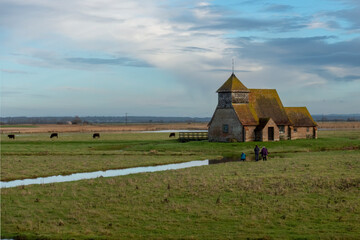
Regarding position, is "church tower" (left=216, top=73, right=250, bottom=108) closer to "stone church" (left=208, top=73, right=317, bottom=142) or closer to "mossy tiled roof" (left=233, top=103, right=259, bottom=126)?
"stone church" (left=208, top=73, right=317, bottom=142)

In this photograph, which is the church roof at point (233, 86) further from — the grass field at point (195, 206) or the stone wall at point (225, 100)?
the grass field at point (195, 206)

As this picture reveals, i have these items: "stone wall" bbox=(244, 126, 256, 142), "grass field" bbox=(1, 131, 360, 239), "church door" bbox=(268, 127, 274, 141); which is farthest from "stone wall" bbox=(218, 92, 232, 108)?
"grass field" bbox=(1, 131, 360, 239)

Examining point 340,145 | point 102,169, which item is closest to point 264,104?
point 340,145

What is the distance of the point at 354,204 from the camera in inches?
779

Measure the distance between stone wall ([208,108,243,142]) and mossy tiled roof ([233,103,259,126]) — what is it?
608 millimetres

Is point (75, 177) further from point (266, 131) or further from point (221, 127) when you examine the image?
point (266, 131)

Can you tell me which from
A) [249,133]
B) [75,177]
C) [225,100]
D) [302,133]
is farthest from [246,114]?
[75,177]

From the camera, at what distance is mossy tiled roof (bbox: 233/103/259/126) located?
59.5 metres

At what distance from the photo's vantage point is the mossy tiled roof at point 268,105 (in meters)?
63.5

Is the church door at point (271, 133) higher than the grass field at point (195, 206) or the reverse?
higher

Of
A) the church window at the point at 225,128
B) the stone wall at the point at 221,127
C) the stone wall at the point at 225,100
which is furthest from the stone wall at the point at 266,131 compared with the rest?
the stone wall at the point at 225,100

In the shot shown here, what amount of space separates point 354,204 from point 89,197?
1289cm

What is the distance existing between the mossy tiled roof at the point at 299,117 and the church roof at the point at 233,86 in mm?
10292

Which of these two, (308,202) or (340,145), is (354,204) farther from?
(340,145)
